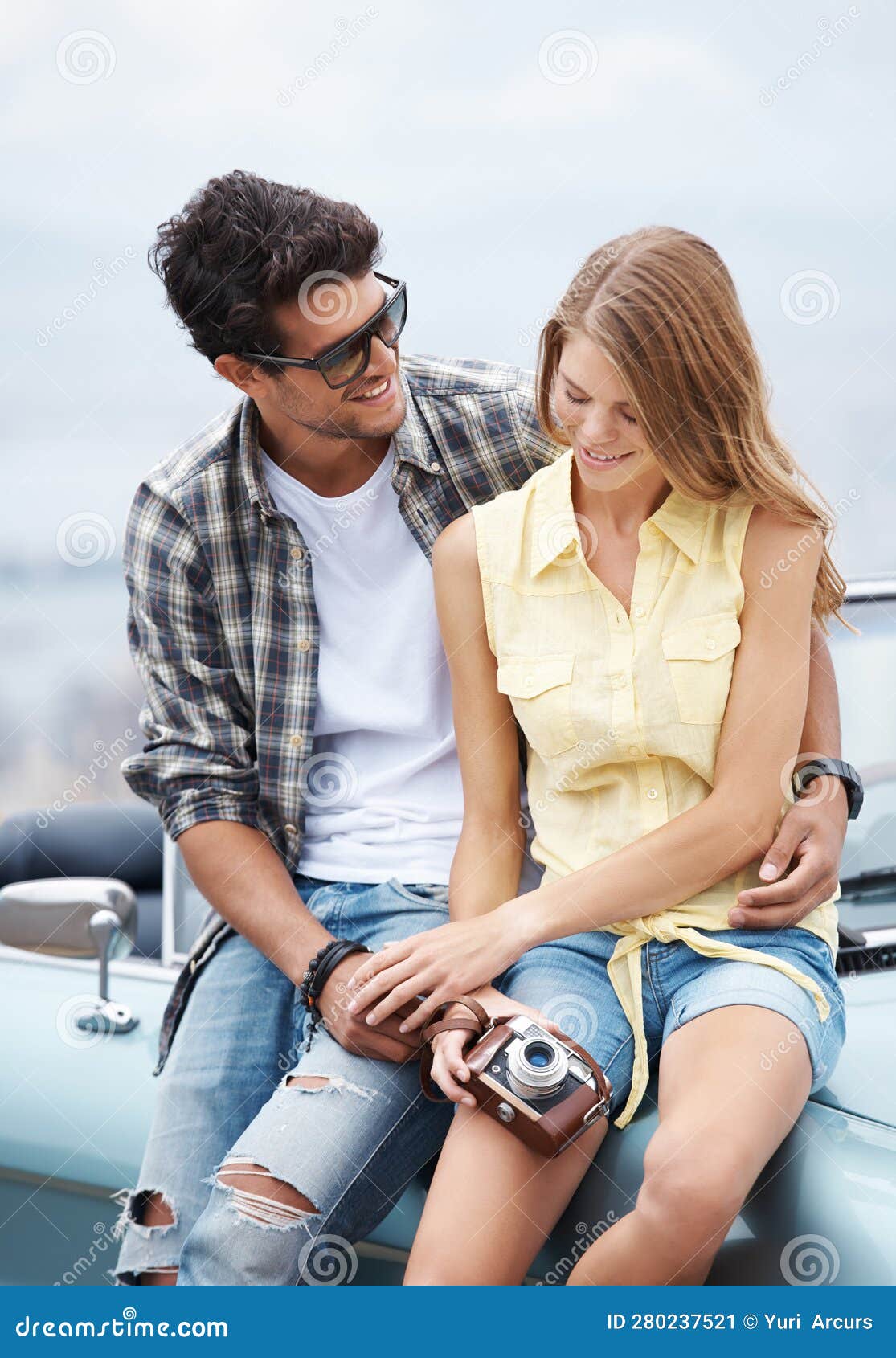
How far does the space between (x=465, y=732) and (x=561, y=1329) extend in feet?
2.64

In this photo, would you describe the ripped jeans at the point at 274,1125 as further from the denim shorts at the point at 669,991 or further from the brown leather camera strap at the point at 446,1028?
the denim shorts at the point at 669,991

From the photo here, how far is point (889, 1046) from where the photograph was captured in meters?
1.73

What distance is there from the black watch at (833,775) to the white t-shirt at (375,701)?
0.54 meters

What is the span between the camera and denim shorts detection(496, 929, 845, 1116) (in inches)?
62.7

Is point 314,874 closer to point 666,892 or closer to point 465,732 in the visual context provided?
point 465,732

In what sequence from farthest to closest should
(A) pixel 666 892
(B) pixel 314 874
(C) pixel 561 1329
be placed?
(B) pixel 314 874 < (A) pixel 666 892 < (C) pixel 561 1329

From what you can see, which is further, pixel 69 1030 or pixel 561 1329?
pixel 69 1030

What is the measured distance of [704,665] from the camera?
177 cm

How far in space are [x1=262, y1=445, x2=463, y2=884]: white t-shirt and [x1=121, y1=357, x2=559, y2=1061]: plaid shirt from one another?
0.04m

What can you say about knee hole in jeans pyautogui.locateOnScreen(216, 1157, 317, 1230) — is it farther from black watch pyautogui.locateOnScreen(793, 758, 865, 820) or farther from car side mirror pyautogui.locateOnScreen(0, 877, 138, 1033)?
black watch pyautogui.locateOnScreen(793, 758, 865, 820)

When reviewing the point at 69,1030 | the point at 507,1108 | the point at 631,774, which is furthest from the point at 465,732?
the point at 69,1030

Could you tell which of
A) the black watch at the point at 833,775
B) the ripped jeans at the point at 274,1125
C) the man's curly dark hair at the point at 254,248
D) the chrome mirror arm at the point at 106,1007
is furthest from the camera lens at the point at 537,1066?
the man's curly dark hair at the point at 254,248

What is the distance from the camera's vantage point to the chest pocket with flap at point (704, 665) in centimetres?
176

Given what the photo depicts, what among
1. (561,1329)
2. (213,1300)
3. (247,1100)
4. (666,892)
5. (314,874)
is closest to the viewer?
(561,1329)
